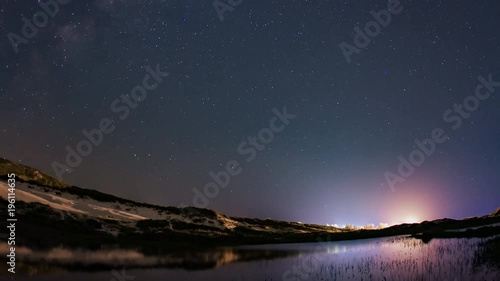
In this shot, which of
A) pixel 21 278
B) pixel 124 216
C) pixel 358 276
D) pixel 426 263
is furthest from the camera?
pixel 124 216

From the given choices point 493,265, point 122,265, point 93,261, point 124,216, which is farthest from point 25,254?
point 124,216

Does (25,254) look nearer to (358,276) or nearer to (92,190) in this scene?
(358,276)

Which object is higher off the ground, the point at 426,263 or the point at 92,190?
the point at 92,190

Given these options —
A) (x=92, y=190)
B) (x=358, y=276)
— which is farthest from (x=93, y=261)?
(x=92, y=190)

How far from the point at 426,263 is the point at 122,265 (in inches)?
678

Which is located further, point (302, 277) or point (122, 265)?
point (122, 265)

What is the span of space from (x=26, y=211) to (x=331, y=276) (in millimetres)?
49799

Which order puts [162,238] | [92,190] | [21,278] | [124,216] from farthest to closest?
[92,190]
[124,216]
[162,238]
[21,278]

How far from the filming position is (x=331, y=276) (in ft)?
60.0

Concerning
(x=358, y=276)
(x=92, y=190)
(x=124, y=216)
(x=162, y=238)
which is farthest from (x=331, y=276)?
(x=92, y=190)

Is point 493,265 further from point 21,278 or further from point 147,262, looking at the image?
point 21,278

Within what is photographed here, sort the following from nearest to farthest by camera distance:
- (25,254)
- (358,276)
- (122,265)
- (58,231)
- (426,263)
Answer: (358,276) → (426,263) → (122,265) → (25,254) → (58,231)

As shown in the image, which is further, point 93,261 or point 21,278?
point 93,261

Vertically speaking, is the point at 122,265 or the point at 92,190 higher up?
the point at 92,190
